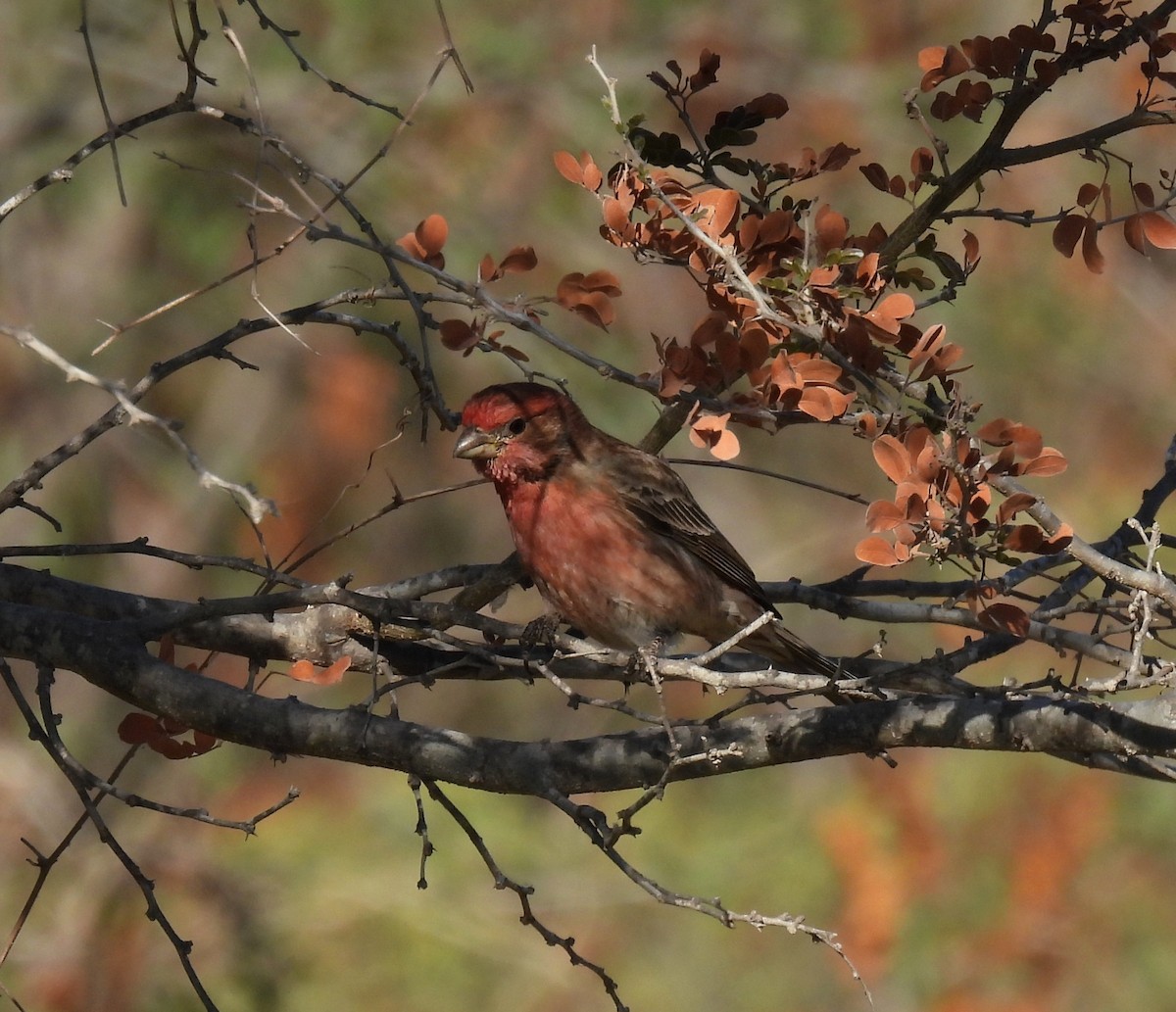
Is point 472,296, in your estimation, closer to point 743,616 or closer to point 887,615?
point 887,615

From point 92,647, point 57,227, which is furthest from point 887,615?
point 57,227

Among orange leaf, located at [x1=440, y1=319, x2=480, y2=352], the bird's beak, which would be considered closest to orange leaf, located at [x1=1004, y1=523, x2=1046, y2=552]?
orange leaf, located at [x1=440, y1=319, x2=480, y2=352]

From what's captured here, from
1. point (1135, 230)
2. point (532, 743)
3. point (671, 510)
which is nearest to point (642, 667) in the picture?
A: point (532, 743)

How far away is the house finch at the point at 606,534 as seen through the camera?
5012 millimetres

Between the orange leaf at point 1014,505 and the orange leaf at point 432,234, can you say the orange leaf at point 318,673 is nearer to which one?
the orange leaf at point 432,234

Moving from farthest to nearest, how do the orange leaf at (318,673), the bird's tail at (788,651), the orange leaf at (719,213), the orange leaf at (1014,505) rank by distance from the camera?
1. the bird's tail at (788,651)
2. the orange leaf at (318,673)
3. the orange leaf at (719,213)
4. the orange leaf at (1014,505)

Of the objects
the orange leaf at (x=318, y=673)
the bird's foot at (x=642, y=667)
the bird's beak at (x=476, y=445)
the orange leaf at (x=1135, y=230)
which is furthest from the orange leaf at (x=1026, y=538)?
the bird's beak at (x=476, y=445)

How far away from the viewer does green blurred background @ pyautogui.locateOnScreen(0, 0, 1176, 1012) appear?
804 centimetres

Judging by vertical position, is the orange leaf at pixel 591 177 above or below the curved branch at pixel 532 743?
above

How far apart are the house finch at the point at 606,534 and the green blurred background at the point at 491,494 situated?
1.30m

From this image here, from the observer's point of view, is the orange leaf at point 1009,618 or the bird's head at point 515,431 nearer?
the orange leaf at point 1009,618

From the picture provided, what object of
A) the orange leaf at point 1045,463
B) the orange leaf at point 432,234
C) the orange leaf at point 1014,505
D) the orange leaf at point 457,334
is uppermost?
the orange leaf at point 432,234

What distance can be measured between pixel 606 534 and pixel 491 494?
8748mm

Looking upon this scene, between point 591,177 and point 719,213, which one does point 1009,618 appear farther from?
point 591,177
